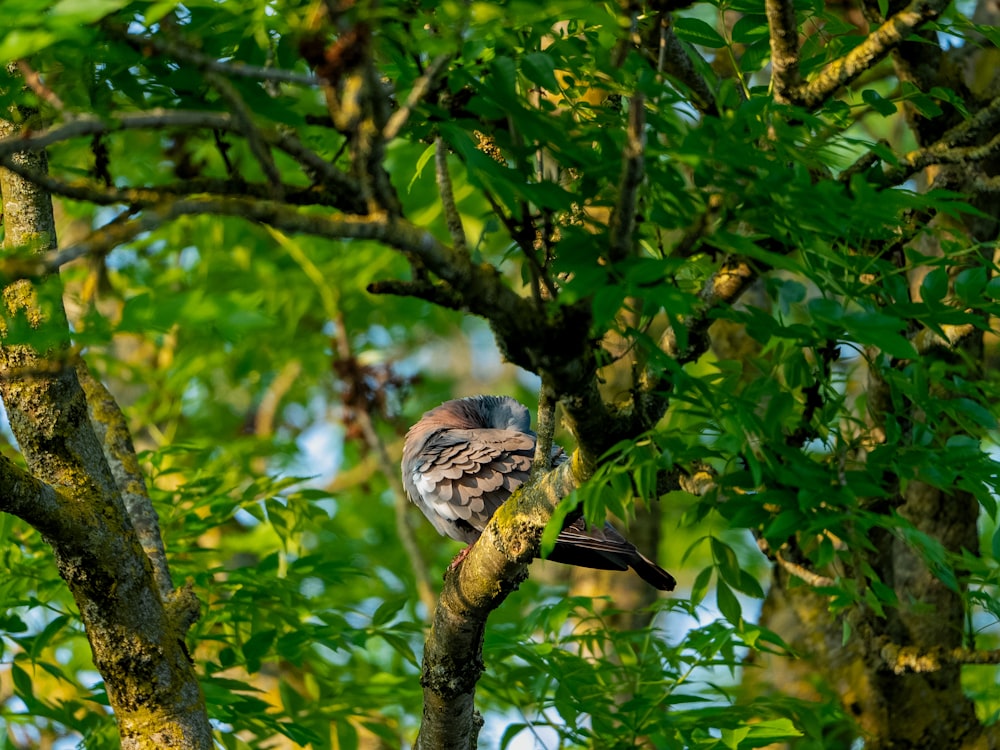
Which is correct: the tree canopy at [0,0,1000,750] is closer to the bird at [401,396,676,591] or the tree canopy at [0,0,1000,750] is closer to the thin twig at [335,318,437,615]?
the thin twig at [335,318,437,615]

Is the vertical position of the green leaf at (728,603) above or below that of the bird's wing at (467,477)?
below

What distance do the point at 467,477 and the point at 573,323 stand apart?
8.86 feet

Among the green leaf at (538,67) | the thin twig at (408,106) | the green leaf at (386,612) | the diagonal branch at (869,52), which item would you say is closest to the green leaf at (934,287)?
the diagonal branch at (869,52)

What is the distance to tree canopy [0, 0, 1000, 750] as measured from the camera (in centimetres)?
201

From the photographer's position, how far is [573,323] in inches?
91.8

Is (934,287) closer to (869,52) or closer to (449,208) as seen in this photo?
(869,52)

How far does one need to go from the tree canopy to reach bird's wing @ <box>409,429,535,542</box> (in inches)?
25.8

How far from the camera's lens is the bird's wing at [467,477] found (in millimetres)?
4875

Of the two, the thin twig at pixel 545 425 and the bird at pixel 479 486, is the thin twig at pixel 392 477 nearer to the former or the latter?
the bird at pixel 479 486

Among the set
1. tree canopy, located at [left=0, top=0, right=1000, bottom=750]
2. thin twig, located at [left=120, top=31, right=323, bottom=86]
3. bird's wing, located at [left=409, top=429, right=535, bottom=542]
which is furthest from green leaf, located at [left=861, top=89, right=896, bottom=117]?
bird's wing, located at [left=409, top=429, right=535, bottom=542]

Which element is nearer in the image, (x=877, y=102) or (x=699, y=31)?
(x=877, y=102)

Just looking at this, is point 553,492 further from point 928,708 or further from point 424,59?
point 928,708

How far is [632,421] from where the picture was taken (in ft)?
8.82

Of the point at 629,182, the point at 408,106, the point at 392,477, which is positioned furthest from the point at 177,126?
the point at 392,477
